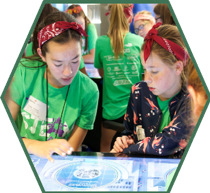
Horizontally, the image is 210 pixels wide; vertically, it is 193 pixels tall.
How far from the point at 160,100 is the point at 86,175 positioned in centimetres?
48

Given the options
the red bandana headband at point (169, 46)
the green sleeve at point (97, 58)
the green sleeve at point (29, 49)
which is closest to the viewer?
the red bandana headband at point (169, 46)

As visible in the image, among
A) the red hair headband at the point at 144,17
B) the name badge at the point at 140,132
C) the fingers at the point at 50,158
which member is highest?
the red hair headband at the point at 144,17

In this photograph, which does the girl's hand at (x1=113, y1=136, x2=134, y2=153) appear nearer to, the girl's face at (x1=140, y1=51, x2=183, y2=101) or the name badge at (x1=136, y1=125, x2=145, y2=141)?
the name badge at (x1=136, y1=125, x2=145, y2=141)

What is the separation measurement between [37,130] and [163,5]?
0.80 meters

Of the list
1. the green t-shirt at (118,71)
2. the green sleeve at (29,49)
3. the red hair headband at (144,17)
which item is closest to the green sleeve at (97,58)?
the green t-shirt at (118,71)

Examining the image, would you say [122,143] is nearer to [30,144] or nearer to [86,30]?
[30,144]

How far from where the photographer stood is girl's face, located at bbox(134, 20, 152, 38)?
1.44 meters


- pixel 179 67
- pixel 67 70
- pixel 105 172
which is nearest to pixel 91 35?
pixel 67 70

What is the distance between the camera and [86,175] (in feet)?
4.71

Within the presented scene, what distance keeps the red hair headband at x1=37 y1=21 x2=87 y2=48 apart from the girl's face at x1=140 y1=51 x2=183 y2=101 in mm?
324

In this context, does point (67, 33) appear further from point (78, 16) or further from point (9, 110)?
point (9, 110)

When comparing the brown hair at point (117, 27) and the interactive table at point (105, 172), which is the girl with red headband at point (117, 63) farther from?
the interactive table at point (105, 172)

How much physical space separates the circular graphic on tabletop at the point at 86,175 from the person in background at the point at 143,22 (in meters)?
0.64

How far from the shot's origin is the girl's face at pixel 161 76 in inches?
51.8
